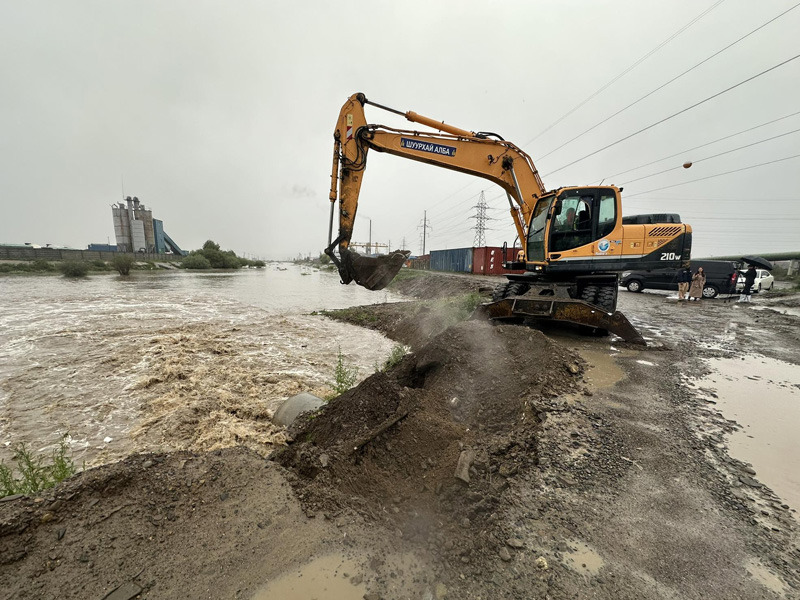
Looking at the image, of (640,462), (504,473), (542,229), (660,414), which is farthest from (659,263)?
(504,473)

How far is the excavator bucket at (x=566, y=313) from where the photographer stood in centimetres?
679

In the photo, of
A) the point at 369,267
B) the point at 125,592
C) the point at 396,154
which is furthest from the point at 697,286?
the point at 125,592

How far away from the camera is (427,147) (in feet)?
25.6

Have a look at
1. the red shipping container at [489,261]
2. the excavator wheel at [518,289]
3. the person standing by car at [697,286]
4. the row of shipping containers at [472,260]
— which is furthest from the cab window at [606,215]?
the red shipping container at [489,261]

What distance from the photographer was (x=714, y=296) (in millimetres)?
17578

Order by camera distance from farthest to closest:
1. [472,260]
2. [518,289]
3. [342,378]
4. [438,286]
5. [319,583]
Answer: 1. [472,260]
2. [438,286]
3. [518,289]
4. [342,378]
5. [319,583]

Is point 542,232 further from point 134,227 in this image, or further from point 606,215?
point 134,227

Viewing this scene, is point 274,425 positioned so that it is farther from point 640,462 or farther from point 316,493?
point 640,462

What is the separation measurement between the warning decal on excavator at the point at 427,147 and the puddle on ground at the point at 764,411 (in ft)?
22.2

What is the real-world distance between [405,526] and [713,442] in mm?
3329

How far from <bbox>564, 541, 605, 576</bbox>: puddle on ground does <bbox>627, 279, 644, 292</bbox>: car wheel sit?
22934 millimetres

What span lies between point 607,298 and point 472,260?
75.6 ft

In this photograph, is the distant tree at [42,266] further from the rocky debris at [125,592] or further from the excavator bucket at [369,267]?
the rocky debris at [125,592]

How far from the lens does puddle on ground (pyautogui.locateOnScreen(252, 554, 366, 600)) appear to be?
1835 mm
